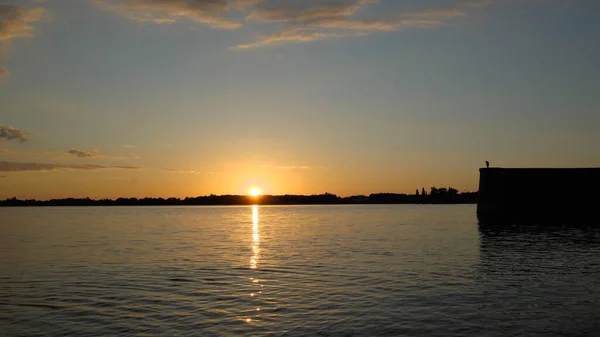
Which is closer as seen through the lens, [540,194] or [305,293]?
[305,293]

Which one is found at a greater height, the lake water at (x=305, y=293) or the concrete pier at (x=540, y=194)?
the concrete pier at (x=540, y=194)

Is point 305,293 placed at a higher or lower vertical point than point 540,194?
lower

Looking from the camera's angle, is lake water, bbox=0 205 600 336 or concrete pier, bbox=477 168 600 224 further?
concrete pier, bbox=477 168 600 224

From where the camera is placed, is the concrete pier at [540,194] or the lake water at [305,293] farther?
the concrete pier at [540,194]

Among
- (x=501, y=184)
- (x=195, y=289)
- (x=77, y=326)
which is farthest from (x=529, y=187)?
(x=77, y=326)

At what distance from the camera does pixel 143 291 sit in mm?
22625

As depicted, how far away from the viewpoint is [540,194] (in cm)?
8350

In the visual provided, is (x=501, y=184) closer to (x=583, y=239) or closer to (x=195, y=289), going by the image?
(x=583, y=239)

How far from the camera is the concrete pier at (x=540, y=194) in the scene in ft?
262

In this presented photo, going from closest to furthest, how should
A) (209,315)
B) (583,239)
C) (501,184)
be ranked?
(209,315) < (583,239) < (501,184)

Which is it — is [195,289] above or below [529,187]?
A: below

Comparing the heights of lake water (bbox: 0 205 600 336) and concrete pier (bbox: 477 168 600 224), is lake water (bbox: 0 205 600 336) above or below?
below

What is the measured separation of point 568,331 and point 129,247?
121 feet

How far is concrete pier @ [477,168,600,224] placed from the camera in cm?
7981
